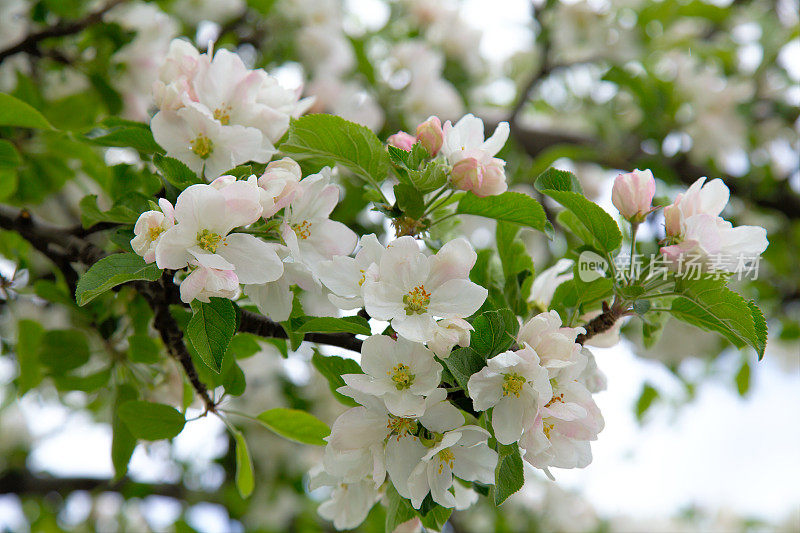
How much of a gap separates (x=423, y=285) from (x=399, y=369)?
103mm

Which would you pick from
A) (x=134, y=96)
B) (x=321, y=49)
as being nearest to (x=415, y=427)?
(x=134, y=96)

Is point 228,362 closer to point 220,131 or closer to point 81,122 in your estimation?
point 220,131

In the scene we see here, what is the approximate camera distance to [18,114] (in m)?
1.11

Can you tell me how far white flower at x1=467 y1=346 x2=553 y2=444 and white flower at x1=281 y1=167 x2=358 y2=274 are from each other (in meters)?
0.25

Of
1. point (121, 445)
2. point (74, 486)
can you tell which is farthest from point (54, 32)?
point (74, 486)

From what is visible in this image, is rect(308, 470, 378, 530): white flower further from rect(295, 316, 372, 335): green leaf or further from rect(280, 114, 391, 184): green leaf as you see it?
rect(280, 114, 391, 184): green leaf

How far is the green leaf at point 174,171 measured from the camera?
875 mm

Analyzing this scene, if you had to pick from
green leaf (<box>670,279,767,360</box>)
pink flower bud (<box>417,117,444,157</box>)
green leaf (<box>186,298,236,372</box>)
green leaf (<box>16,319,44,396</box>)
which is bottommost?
green leaf (<box>16,319,44,396</box>)

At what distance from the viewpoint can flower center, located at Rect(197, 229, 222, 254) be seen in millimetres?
781

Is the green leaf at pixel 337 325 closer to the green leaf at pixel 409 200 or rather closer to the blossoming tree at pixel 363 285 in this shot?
the blossoming tree at pixel 363 285

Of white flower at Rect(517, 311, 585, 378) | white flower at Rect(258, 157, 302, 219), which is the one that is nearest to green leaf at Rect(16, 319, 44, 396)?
white flower at Rect(258, 157, 302, 219)

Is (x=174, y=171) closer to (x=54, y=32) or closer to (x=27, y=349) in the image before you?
(x=27, y=349)

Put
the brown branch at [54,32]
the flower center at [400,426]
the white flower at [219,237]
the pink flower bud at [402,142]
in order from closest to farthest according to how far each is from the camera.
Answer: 1. the white flower at [219,237]
2. the flower center at [400,426]
3. the pink flower bud at [402,142]
4. the brown branch at [54,32]

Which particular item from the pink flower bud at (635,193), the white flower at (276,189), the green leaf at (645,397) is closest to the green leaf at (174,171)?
the white flower at (276,189)
